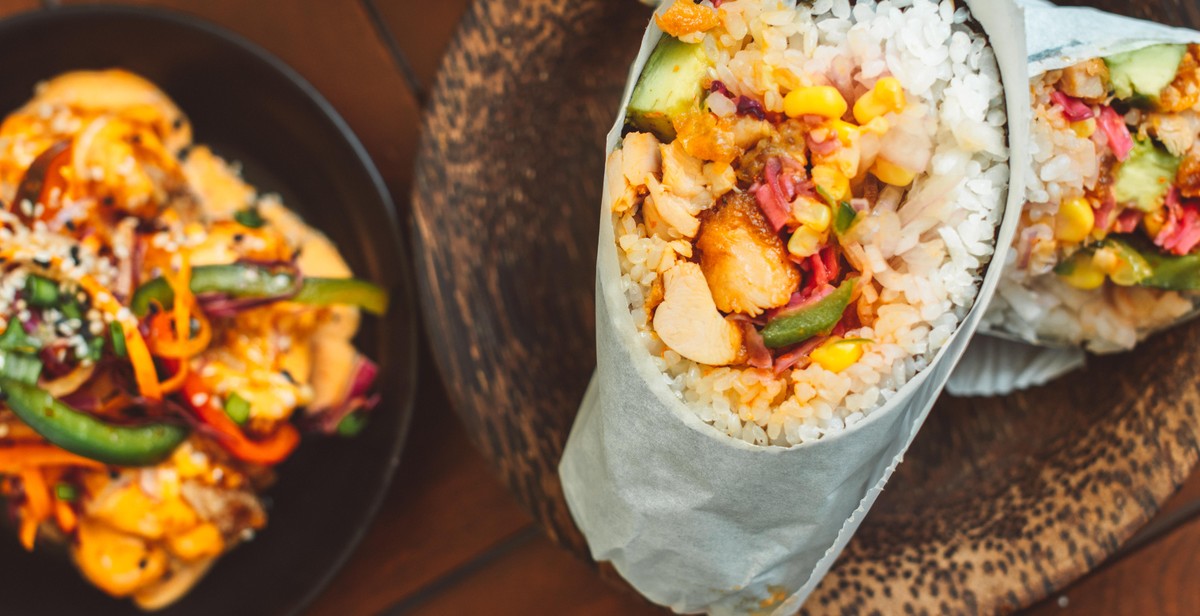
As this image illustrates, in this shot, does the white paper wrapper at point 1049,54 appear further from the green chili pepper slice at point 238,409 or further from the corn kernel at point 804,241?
the green chili pepper slice at point 238,409

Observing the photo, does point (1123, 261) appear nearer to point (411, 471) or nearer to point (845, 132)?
point (845, 132)

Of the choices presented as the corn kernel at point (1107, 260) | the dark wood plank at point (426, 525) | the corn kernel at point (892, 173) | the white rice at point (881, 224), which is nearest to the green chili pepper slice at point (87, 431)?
the dark wood plank at point (426, 525)

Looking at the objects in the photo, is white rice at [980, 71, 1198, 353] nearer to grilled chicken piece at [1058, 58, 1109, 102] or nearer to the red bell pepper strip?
grilled chicken piece at [1058, 58, 1109, 102]

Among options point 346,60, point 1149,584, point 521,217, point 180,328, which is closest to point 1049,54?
point 521,217

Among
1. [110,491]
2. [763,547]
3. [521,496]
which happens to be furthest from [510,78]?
[110,491]

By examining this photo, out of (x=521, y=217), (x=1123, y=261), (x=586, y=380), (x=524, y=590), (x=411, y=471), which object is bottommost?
(x=524, y=590)

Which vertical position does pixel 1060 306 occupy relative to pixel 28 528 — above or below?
above
